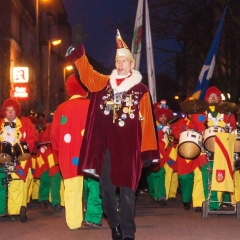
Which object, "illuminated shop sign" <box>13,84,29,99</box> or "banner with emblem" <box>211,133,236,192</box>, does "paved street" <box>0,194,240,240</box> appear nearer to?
"banner with emblem" <box>211,133,236,192</box>

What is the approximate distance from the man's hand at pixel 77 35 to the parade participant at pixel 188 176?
3.63m

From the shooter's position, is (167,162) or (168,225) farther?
(167,162)

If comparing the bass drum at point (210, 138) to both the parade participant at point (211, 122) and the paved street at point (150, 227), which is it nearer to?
the parade participant at point (211, 122)

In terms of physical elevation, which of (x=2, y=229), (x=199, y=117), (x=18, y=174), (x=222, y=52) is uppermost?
(x=222, y=52)

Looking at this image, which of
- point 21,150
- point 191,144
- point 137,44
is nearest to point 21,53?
point 137,44

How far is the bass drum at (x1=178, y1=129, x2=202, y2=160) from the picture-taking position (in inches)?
425

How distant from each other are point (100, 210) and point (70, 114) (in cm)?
132

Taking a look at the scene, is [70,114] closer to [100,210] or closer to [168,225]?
[100,210]

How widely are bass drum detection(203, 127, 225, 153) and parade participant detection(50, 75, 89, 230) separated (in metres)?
2.00

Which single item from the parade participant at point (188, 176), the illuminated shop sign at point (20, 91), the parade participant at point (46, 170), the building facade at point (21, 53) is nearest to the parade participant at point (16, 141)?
the parade participant at point (46, 170)

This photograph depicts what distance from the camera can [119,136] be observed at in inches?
311

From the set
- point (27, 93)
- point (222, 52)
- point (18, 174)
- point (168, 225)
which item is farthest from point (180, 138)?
point (27, 93)

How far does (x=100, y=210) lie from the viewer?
379 inches

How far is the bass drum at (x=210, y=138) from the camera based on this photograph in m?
10.6
